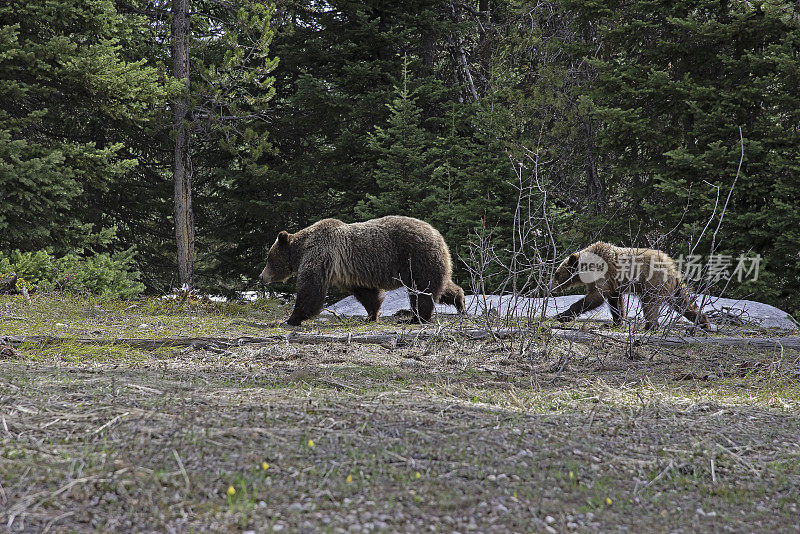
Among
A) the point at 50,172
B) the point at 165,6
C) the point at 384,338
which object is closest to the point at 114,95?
the point at 50,172

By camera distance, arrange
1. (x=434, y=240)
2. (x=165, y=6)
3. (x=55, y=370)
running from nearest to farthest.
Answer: (x=55, y=370), (x=434, y=240), (x=165, y=6)

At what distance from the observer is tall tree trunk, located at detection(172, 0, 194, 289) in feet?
41.1

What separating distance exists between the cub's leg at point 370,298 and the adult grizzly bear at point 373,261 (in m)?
0.06

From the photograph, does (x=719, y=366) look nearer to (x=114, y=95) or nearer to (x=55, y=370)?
(x=55, y=370)

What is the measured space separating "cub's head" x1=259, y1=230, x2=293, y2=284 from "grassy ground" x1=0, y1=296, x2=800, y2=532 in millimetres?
3972

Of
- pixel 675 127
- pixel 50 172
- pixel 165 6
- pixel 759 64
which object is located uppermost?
pixel 165 6

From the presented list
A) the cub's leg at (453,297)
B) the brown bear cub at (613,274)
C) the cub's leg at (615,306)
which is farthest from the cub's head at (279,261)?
the cub's leg at (615,306)

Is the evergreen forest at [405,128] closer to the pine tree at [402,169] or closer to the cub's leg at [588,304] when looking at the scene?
the pine tree at [402,169]

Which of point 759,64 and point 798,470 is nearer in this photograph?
point 798,470

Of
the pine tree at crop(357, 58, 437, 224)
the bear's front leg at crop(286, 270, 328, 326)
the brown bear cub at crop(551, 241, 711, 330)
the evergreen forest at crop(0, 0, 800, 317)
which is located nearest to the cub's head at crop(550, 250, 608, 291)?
the brown bear cub at crop(551, 241, 711, 330)

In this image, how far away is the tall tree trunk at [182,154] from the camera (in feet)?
41.1

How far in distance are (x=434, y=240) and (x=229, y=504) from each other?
20.4 feet

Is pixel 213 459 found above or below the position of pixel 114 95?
below

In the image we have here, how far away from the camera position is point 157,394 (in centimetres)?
359
